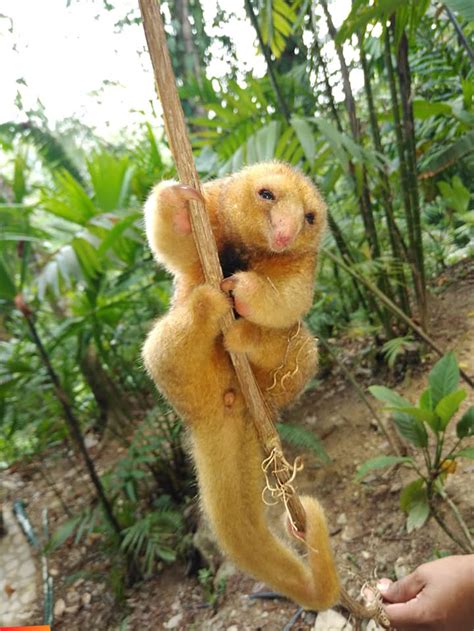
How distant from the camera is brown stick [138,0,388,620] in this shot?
Result: 1170 millimetres

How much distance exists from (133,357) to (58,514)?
167 centimetres

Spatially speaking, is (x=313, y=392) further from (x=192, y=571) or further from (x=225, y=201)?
(x=225, y=201)

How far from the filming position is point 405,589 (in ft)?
5.74

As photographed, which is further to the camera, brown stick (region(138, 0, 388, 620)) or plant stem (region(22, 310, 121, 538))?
plant stem (region(22, 310, 121, 538))

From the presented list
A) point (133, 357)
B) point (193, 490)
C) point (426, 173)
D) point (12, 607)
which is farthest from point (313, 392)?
point (12, 607)

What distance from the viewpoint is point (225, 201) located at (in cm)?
190

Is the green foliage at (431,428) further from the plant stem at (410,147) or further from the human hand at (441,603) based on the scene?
the plant stem at (410,147)

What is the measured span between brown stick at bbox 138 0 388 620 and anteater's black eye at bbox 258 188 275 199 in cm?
41

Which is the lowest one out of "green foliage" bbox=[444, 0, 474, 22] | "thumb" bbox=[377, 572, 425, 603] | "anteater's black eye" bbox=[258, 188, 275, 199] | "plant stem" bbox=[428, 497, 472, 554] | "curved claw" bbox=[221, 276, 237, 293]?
"plant stem" bbox=[428, 497, 472, 554]

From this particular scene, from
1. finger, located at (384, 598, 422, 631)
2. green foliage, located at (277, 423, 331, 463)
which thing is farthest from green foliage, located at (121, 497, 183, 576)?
finger, located at (384, 598, 422, 631)

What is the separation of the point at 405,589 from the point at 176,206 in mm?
1585

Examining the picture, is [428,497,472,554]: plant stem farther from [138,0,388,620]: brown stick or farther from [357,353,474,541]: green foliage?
[138,0,388,620]: brown stick

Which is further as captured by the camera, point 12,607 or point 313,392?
point 313,392

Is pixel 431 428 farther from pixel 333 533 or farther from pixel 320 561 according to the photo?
pixel 320 561
